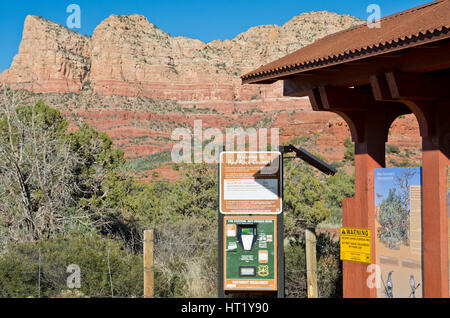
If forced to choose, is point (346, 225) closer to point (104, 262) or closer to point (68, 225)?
point (104, 262)

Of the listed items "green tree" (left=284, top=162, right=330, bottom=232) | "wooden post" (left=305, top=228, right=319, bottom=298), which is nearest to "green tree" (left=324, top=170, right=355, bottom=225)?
"green tree" (left=284, top=162, right=330, bottom=232)

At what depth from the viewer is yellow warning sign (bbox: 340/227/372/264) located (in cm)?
711

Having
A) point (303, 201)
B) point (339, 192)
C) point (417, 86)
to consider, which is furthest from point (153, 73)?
point (417, 86)

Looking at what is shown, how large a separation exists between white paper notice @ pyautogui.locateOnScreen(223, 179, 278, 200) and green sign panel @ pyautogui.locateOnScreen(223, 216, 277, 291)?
271 millimetres

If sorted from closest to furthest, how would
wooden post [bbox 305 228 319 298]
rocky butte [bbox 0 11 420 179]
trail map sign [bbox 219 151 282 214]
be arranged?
trail map sign [bbox 219 151 282 214] < wooden post [bbox 305 228 319 298] < rocky butte [bbox 0 11 420 179]

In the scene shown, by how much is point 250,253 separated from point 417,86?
2962mm

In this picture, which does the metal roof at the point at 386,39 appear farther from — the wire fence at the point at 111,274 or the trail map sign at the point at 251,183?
the wire fence at the point at 111,274

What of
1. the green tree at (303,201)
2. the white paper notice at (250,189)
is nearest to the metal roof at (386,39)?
the white paper notice at (250,189)

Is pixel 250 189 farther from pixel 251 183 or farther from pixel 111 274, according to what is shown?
pixel 111 274

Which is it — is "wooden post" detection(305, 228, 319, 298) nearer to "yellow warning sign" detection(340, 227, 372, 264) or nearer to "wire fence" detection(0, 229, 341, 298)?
"yellow warning sign" detection(340, 227, 372, 264)

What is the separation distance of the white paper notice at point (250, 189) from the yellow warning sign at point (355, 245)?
4.93 ft

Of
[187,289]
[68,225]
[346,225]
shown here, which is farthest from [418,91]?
[68,225]

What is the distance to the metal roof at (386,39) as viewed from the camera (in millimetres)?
5078

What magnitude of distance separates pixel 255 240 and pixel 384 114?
2747 millimetres
